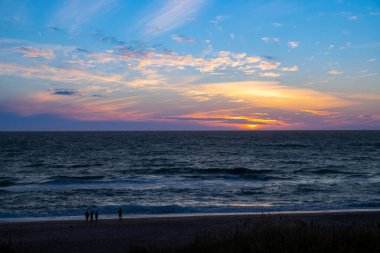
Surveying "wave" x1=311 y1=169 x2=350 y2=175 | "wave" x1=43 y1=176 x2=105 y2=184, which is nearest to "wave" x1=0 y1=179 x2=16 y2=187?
"wave" x1=43 y1=176 x2=105 y2=184

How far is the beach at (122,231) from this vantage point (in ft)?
50.3

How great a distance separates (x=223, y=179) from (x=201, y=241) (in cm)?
3389

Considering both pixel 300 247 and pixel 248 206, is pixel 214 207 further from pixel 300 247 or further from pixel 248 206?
pixel 300 247

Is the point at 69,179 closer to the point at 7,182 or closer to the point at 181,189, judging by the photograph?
the point at 7,182

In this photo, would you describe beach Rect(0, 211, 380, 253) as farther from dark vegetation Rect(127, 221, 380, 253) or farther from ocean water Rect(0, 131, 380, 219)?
dark vegetation Rect(127, 221, 380, 253)

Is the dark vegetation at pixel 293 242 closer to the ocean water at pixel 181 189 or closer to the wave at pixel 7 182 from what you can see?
the ocean water at pixel 181 189

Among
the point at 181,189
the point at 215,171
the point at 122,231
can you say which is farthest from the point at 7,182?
the point at 215,171

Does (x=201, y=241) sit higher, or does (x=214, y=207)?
(x=201, y=241)

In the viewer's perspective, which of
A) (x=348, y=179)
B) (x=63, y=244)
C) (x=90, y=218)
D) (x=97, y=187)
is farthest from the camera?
(x=348, y=179)

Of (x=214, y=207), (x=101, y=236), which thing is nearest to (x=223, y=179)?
(x=214, y=207)

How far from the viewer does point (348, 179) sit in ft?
129

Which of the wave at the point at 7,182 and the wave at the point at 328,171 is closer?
the wave at the point at 7,182

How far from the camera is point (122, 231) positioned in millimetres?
18156

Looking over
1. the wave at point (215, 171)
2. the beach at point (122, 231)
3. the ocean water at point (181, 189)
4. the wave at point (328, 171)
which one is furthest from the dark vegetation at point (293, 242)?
the wave at point (328, 171)
